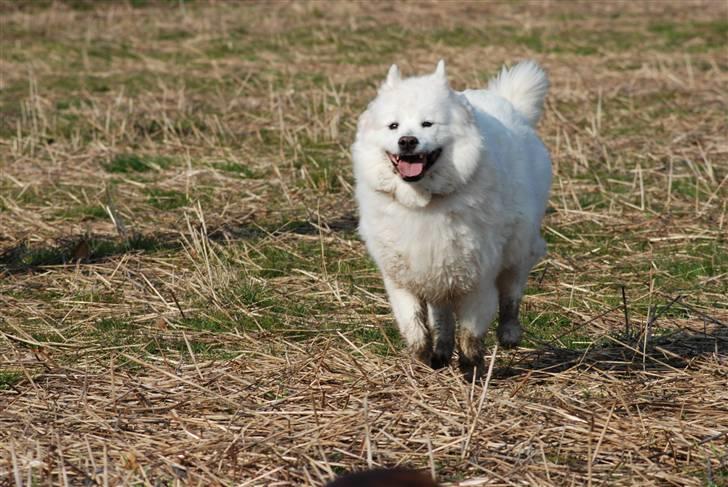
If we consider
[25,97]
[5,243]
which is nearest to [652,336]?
[5,243]

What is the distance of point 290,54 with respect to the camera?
55.8 ft

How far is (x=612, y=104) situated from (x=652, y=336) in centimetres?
723

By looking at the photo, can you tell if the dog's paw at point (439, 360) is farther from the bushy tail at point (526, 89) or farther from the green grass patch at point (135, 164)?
the green grass patch at point (135, 164)

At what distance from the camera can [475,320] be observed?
5652 mm

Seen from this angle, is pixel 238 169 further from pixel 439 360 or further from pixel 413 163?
pixel 413 163

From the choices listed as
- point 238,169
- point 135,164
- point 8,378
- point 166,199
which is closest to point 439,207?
point 8,378

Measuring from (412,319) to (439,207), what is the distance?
0.60m

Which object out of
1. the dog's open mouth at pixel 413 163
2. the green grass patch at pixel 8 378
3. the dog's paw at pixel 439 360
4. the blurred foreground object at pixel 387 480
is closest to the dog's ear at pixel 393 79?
the dog's open mouth at pixel 413 163

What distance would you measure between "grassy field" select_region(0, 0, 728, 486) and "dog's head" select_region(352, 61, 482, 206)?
2.80 feet

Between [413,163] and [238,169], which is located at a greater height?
[413,163]

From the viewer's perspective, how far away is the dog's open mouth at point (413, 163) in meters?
5.31

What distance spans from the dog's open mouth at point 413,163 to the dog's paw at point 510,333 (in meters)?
1.19

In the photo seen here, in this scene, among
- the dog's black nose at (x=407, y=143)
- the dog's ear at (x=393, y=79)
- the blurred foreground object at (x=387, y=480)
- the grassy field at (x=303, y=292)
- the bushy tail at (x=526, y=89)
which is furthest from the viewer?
the bushy tail at (x=526, y=89)

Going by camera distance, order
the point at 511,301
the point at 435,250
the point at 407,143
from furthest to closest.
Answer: the point at 511,301 < the point at 435,250 < the point at 407,143
